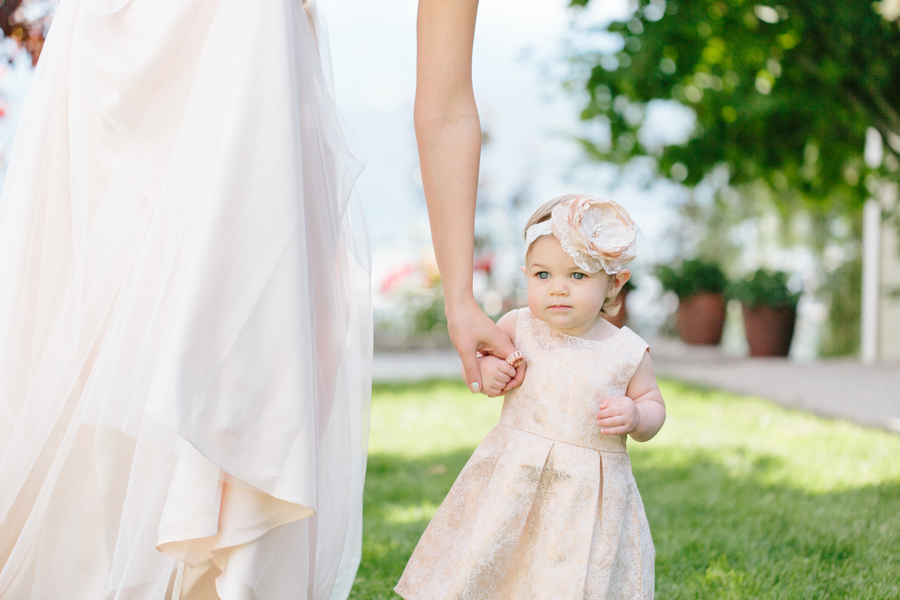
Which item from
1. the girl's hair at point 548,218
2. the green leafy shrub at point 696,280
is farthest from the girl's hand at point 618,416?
the green leafy shrub at point 696,280

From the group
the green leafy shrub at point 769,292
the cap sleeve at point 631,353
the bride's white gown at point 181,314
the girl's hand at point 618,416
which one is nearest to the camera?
the bride's white gown at point 181,314

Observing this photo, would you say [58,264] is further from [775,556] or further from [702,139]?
[702,139]

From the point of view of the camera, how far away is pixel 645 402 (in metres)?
1.56

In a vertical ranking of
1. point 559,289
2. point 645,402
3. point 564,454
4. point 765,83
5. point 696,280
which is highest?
point 765,83

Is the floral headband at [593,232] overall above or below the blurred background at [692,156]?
below

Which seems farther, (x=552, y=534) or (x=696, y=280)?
(x=696, y=280)

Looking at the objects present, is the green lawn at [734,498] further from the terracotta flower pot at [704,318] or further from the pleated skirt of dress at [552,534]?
the terracotta flower pot at [704,318]

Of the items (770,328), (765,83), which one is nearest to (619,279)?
(765,83)

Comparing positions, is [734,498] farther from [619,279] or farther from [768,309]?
[768,309]

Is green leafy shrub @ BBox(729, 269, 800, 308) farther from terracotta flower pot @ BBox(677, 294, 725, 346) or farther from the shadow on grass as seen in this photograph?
the shadow on grass

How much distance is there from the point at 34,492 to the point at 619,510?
1.13 metres

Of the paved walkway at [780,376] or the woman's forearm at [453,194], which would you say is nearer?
the woman's forearm at [453,194]

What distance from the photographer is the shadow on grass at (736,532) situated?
2191 millimetres

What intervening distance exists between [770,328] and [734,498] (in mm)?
6593
